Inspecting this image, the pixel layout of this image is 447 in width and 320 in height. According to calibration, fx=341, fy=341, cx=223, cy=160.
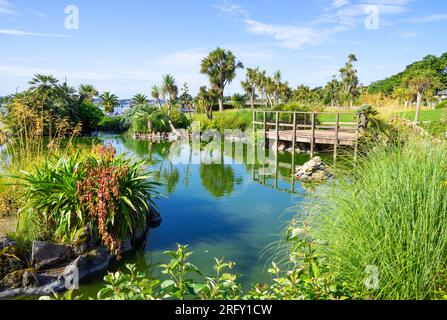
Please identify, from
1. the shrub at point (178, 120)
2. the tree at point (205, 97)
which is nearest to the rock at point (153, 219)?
the shrub at point (178, 120)

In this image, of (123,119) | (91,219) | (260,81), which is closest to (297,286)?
(91,219)

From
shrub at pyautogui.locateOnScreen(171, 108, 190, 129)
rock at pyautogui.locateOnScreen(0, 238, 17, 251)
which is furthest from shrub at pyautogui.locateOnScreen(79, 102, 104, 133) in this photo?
rock at pyautogui.locateOnScreen(0, 238, 17, 251)

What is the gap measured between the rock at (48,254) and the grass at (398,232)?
333cm

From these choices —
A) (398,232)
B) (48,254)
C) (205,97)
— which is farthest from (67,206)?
(205,97)

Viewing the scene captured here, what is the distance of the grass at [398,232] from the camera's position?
7.45 feet

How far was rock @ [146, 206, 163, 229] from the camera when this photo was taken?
6.18m

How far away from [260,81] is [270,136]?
33827 millimetres

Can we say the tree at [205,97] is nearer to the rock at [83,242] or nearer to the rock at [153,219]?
the rock at [153,219]

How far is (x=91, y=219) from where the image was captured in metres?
4.43

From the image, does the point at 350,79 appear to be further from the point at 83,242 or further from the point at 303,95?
the point at 83,242

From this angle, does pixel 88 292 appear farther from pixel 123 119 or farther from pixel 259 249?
pixel 123 119

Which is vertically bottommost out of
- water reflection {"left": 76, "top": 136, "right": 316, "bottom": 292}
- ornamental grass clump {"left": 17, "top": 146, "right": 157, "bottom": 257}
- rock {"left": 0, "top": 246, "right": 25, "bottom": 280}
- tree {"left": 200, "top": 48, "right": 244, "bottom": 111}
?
water reflection {"left": 76, "top": 136, "right": 316, "bottom": 292}

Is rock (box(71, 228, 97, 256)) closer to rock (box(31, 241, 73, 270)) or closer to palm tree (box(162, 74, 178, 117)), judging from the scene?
rock (box(31, 241, 73, 270))

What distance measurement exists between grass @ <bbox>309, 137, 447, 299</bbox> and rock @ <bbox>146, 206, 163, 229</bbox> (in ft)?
13.1
